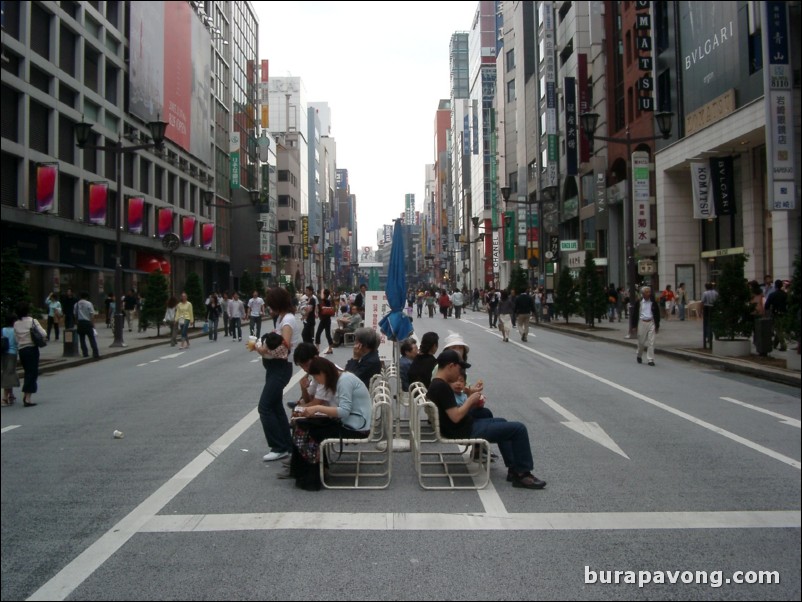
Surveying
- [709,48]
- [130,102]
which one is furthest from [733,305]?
[130,102]

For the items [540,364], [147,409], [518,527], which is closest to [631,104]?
[540,364]

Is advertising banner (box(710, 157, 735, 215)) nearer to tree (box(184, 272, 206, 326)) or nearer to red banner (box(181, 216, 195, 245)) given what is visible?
red banner (box(181, 216, 195, 245))

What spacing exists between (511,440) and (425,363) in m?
2.46

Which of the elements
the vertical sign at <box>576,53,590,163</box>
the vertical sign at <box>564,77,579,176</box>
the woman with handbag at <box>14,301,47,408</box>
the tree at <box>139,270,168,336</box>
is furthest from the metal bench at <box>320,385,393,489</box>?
the vertical sign at <box>576,53,590,163</box>

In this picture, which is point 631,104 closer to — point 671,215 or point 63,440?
point 671,215

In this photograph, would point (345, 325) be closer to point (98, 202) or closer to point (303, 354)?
point (303, 354)

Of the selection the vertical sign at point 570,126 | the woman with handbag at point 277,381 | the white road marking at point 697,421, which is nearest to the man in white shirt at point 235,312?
the white road marking at point 697,421

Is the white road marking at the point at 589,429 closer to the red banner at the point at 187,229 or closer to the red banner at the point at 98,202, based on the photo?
the red banner at the point at 187,229

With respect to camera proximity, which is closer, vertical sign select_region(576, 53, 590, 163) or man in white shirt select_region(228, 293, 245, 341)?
man in white shirt select_region(228, 293, 245, 341)

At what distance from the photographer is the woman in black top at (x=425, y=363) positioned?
359 inches

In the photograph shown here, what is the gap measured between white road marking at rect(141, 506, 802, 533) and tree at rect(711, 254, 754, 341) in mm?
12797

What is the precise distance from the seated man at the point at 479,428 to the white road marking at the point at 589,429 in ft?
5.34

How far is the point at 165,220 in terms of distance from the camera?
3.87m

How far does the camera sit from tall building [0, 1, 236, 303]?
2467 mm
